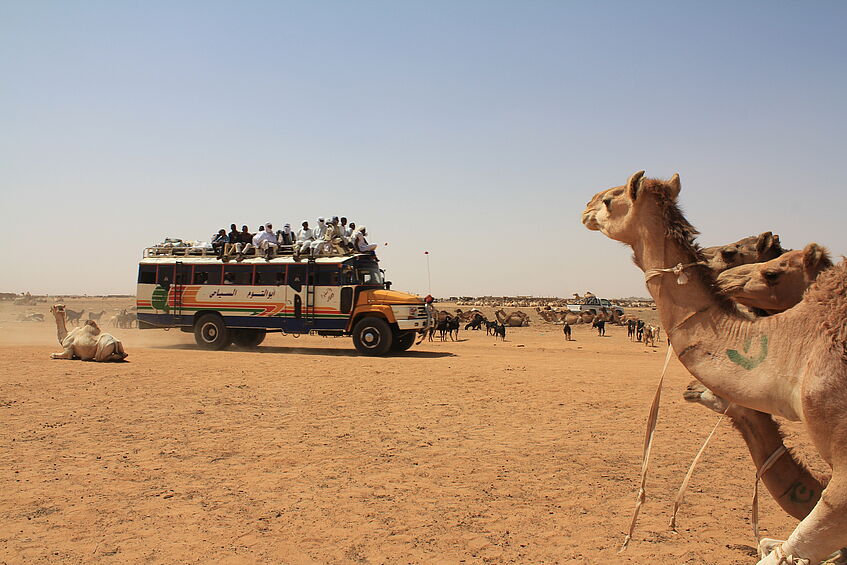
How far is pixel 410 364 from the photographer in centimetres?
1741

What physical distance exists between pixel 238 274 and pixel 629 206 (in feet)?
63.9

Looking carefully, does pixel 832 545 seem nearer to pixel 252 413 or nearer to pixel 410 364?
pixel 252 413

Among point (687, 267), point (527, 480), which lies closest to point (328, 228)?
point (527, 480)

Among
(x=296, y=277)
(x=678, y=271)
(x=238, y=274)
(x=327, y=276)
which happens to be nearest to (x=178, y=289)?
(x=238, y=274)

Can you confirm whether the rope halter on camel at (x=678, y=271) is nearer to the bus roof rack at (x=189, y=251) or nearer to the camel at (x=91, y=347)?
the camel at (x=91, y=347)

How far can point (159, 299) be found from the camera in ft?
75.2

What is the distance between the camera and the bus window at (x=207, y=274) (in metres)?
22.2

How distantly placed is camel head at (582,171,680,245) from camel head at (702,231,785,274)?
150 cm

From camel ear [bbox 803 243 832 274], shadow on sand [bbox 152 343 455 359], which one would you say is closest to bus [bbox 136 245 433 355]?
shadow on sand [bbox 152 343 455 359]

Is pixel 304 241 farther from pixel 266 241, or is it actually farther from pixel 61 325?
pixel 61 325

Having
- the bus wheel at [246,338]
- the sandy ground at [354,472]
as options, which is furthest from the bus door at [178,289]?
the sandy ground at [354,472]

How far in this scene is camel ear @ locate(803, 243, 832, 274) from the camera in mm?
4016

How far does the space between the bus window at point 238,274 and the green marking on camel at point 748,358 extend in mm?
19663

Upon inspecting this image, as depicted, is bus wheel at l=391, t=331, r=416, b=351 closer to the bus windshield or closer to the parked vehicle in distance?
the bus windshield
